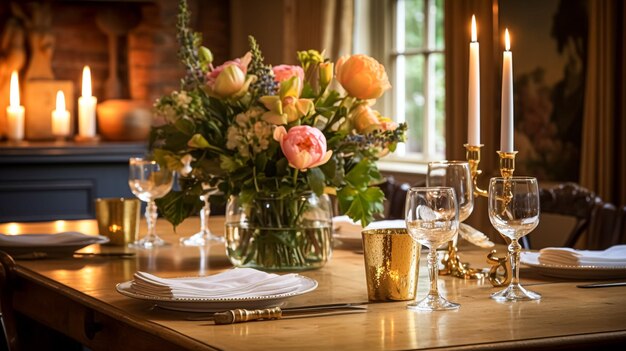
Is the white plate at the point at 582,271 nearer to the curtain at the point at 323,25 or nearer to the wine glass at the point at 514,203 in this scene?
the wine glass at the point at 514,203

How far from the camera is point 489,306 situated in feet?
5.58

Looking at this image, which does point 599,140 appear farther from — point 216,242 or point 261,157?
point 261,157

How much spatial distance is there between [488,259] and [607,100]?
7.11ft

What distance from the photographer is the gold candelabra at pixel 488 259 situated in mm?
1822

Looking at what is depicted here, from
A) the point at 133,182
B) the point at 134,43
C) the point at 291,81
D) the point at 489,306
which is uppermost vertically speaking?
the point at 134,43

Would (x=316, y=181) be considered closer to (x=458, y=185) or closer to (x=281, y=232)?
(x=281, y=232)

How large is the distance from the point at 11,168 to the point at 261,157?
3.20 m

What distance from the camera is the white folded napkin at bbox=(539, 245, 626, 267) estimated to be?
199cm

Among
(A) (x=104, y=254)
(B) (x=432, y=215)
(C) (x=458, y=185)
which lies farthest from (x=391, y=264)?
(A) (x=104, y=254)

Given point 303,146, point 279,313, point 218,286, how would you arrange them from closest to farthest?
point 279,313 → point 218,286 → point 303,146

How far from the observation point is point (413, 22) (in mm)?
5535

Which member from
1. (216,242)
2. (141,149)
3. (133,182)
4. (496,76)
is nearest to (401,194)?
(216,242)

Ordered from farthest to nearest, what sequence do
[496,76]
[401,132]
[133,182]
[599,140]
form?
[496,76] → [599,140] → [133,182] → [401,132]

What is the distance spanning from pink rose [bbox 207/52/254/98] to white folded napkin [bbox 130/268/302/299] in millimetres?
518
